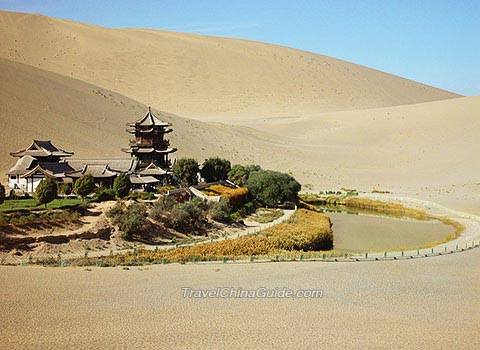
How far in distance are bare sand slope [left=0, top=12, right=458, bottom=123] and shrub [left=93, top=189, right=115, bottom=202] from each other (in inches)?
2270

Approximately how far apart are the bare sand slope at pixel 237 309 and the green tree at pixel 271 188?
613 inches

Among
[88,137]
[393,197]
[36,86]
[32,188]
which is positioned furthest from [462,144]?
[32,188]

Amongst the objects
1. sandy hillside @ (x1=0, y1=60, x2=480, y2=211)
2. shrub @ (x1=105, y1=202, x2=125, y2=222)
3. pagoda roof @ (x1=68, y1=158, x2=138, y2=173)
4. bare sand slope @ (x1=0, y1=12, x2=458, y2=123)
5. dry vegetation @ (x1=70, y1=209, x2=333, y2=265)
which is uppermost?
bare sand slope @ (x1=0, y1=12, x2=458, y2=123)

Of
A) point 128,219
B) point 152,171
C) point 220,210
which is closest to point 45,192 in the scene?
A: point 128,219

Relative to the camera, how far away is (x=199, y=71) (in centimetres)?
10600

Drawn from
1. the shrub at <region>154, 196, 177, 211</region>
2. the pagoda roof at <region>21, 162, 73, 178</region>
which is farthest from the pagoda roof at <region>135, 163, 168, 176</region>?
the shrub at <region>154, 196, 177, 211</region>

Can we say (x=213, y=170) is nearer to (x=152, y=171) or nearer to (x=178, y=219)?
(x=152, y=171)

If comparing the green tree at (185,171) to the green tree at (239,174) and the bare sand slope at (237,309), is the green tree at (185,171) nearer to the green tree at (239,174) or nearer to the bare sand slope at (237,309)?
the green tree at (239,174)

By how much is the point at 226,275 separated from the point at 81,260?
5034 mm

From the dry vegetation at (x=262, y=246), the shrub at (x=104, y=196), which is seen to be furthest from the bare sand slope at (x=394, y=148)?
the shrub at (x=104, y=196)

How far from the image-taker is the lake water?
27.8 meters

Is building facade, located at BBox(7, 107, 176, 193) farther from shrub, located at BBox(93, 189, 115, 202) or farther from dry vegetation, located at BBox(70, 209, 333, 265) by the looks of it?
dry vegetation, located at BBox(70, 209, 333, 265)

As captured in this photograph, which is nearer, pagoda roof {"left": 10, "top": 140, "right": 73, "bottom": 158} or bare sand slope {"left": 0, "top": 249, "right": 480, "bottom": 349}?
bare sand slope {"left": 0, "top": 249, "right": 480, "bottom": 349}

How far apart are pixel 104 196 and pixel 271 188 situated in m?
11.0
